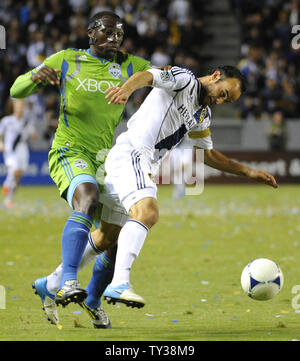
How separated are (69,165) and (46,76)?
27.0 inches

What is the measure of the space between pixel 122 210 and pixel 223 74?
4.08 ft

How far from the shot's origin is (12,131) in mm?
16984

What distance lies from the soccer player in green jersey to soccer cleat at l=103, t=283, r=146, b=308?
963mm

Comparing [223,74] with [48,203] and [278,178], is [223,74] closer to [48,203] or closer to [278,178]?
[48,203]

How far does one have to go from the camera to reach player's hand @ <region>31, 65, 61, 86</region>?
19.1 ft

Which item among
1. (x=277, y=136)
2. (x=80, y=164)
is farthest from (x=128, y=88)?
(x=277, y=136)

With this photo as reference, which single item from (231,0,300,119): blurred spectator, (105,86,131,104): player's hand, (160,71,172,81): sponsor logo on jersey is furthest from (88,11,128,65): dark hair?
(231,0,300,119): blurred spectator

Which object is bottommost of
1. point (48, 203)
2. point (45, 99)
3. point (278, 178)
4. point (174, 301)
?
point (174, 301)

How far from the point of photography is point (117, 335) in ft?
18.3

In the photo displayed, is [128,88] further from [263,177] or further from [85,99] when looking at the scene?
[263,177]

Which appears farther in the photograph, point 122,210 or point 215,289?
point 215,289

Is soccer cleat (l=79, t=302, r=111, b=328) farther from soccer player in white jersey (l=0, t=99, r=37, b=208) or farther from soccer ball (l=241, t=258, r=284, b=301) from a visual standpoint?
soccer player in white jersey (l=0, t=99, r=37, b=208)

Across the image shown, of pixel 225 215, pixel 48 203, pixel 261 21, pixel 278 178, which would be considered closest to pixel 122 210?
pixel 225 215

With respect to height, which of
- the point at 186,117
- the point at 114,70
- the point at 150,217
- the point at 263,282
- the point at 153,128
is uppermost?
the point at 114,70
